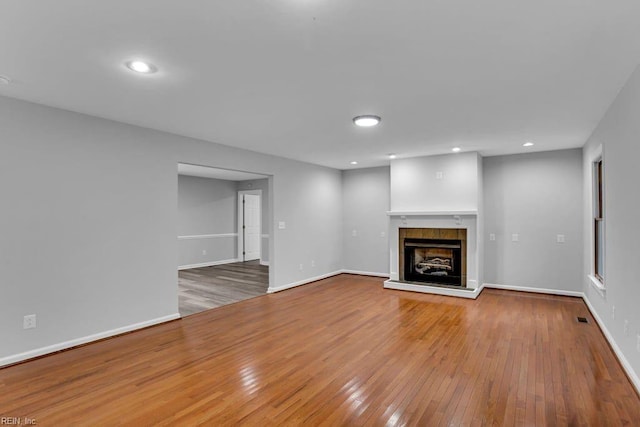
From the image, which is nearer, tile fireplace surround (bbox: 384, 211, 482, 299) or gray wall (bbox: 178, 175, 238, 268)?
tile fireplace surround (bbox: 384, 211, 482, 299)

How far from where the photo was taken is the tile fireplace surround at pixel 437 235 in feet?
18.5

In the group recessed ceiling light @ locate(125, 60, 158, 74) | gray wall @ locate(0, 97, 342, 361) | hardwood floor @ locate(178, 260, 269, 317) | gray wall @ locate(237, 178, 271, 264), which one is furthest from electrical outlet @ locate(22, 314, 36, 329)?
gray wall @ locate(237, 178, 271, 264)

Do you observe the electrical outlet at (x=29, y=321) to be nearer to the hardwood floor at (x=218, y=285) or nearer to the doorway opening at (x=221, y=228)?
the hardwood floor at (x=218, y=285)

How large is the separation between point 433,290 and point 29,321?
5427mm

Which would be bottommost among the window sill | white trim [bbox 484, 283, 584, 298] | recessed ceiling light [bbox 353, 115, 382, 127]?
white trim [bbox 484, 283, 584, 298]

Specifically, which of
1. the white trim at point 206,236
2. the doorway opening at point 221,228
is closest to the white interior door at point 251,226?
the doorway opening at point 221,228

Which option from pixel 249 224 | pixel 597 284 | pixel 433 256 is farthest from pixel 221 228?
pixel 597 284

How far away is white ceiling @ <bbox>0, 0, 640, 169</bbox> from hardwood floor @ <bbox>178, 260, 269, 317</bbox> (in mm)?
2767

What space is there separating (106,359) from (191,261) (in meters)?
5.76

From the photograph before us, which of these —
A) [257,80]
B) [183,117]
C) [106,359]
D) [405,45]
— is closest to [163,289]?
[106,359]

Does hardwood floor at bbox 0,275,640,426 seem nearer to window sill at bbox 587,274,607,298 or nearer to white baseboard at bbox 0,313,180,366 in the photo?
white baseboard at bbox 0,313,180,366

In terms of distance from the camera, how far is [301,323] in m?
4.24

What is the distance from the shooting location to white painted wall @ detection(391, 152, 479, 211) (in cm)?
572

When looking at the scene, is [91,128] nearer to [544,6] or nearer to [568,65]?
[544,6]
